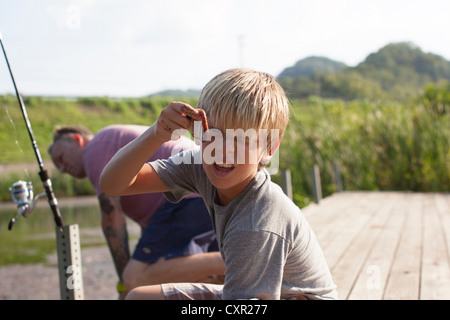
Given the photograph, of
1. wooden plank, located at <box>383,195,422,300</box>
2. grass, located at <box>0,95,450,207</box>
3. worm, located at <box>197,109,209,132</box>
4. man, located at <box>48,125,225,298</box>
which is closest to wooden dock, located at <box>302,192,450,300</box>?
wooden plank, located at <box>383,195,422,300</box>

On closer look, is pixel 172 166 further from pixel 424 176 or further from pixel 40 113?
pixel 40 113

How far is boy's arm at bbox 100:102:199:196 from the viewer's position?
1.23 meters

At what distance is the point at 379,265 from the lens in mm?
3178

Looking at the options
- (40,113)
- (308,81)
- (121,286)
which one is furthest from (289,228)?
(308,81)

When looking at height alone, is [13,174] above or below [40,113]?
below

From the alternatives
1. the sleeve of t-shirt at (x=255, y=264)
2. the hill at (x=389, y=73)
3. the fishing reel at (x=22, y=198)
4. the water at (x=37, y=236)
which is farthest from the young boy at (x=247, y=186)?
the hill at (x=389, y=73)

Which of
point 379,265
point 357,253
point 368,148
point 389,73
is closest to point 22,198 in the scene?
point 379,265

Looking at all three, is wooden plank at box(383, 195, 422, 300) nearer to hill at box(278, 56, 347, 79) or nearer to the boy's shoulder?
hill at box(278, 56, 347, 79)

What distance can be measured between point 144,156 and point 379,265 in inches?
89.4

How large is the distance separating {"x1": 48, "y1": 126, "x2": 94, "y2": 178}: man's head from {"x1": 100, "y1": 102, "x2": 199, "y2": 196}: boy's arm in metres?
1.60

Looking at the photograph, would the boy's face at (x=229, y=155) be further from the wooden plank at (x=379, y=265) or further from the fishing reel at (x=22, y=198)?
the wooden plank at (x=379, y=265)

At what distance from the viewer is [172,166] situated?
1.53 m

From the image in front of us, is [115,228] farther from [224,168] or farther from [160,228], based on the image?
[224,168]
